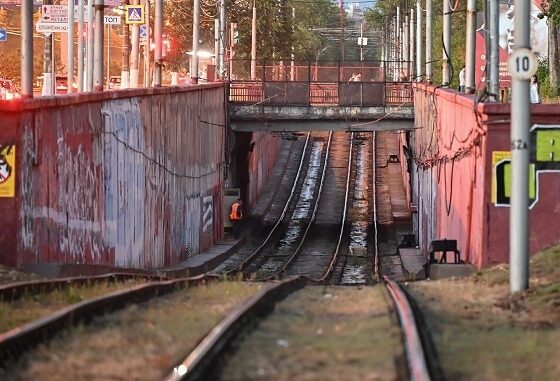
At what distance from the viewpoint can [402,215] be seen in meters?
53.8

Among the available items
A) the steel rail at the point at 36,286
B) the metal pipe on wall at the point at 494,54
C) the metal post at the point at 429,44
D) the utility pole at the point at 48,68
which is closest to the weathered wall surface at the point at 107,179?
the steel rail at the point at 36,286

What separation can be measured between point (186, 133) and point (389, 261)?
9585mm

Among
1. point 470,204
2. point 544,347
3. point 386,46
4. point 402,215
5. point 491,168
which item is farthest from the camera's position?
point 386,46

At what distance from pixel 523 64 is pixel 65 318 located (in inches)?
234

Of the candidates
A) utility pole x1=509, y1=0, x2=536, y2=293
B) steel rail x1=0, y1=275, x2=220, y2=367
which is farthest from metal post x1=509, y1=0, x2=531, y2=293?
steel rail x1=0, y1=275, x2=220, y2=367

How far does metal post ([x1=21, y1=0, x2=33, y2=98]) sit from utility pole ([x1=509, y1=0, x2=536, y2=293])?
25.9 feet

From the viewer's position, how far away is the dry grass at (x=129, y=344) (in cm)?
921

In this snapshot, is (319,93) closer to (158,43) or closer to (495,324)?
(158,43)

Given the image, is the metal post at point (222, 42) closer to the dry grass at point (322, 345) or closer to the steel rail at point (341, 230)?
the steel rail at point (341, 230)

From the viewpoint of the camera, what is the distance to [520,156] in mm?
13797

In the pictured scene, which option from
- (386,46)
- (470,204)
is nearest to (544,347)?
(470,204)

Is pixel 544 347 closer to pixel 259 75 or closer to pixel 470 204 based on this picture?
pixel 470 204

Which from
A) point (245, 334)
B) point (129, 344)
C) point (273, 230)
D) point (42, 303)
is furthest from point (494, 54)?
point (273, 230)

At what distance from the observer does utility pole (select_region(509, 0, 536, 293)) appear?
44.9 feet
